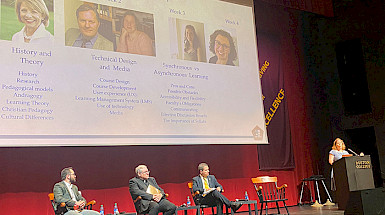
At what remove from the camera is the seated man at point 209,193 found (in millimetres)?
5188

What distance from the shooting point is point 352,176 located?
227 inches

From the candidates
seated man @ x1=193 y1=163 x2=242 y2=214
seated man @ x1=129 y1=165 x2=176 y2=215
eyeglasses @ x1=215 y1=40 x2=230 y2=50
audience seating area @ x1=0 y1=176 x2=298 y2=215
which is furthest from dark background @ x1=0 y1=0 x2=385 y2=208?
eyeglasses @ x1=215 y1=40 x2=230 y2=50

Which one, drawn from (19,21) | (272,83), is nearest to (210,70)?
(272,83)

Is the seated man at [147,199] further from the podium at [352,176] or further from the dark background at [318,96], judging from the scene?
the podium at [352,176]

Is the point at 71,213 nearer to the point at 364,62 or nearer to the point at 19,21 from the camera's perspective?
the point at 19,21

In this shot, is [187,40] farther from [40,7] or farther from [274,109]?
[274,109]

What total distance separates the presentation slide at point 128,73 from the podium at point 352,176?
123 cm

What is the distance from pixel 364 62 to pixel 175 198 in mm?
4604

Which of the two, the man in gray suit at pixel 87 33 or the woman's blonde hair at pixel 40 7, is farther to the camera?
the man in gray suit at pixel 87 33

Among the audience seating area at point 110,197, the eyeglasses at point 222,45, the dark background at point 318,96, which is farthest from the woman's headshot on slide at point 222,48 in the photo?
the audience seating area at point 110,197

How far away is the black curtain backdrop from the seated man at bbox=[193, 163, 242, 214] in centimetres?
227

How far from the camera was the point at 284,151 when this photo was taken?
313 inches

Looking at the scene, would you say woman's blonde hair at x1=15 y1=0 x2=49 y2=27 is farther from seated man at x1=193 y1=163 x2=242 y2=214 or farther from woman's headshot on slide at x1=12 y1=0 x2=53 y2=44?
seated man at x1=193 y1=163 x2=242 y2=214

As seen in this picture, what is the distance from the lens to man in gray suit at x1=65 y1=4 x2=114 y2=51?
5.29 meters
